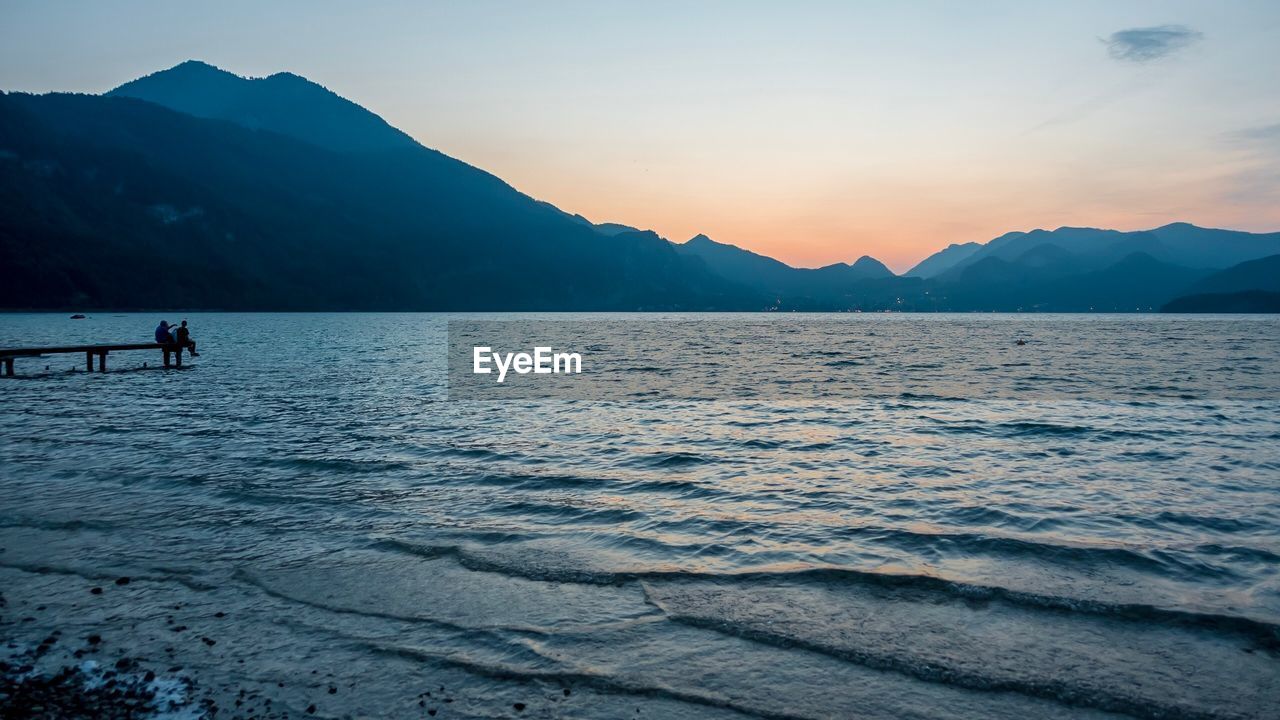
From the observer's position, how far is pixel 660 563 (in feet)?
37.2

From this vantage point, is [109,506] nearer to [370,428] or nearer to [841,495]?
[370,428]

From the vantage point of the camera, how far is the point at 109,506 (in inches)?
562

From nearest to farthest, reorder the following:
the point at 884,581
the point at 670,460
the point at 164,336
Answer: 1. the point at 884,581
2. the point at 670,460
3. the point at 164,336

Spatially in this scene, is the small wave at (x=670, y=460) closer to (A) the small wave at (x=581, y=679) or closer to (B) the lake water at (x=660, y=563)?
(B) the lake water at (x=660, y=563)

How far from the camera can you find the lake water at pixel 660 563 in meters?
7.45

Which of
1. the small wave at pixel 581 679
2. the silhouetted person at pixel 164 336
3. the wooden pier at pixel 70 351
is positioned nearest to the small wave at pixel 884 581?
the small wave at pixel 581 679

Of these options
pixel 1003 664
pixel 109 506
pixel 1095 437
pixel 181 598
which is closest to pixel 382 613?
pixel 181 598

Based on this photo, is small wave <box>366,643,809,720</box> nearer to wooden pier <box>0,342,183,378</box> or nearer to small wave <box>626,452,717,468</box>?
small wave <box>626,452,717,468</box>

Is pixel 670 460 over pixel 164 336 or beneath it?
beneath

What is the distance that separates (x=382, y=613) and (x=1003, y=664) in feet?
25.1

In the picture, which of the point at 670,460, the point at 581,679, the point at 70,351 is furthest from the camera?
the point at 70,351

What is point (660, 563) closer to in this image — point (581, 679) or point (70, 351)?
point (581, 679)

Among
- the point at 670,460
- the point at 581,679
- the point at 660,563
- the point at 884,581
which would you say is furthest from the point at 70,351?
the point at 884,581

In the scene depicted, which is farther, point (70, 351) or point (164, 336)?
point (164, 336)
